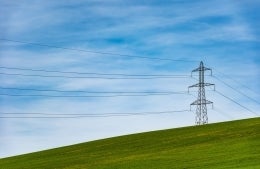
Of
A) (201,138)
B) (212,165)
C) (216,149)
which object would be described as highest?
(201,138)

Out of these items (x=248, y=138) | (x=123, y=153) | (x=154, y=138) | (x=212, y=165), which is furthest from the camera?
(x=154, y=138)

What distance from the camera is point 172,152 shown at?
38.1 metres

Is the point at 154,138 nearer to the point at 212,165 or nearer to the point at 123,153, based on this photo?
the point at 123,153

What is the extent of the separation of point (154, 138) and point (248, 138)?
12049mm

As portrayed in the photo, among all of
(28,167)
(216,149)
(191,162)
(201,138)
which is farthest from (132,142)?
(191,162)

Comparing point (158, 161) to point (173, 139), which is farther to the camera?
point (173, 139)

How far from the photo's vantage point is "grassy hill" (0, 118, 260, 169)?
31219mm

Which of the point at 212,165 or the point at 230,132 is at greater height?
the point at 230,132

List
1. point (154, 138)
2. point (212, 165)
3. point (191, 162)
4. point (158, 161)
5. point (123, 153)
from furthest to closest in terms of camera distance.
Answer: point (154, 138) → point (123, 153) → point (158, 161) → point (191, 162) → point (212, 165)

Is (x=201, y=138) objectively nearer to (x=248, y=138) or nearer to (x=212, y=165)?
(x=248, y=138)

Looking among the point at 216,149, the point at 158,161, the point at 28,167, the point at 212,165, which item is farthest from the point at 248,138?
the point at 28,167

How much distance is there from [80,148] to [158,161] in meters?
18.6

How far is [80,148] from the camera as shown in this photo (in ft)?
169

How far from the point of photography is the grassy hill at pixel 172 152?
31.2 meters
